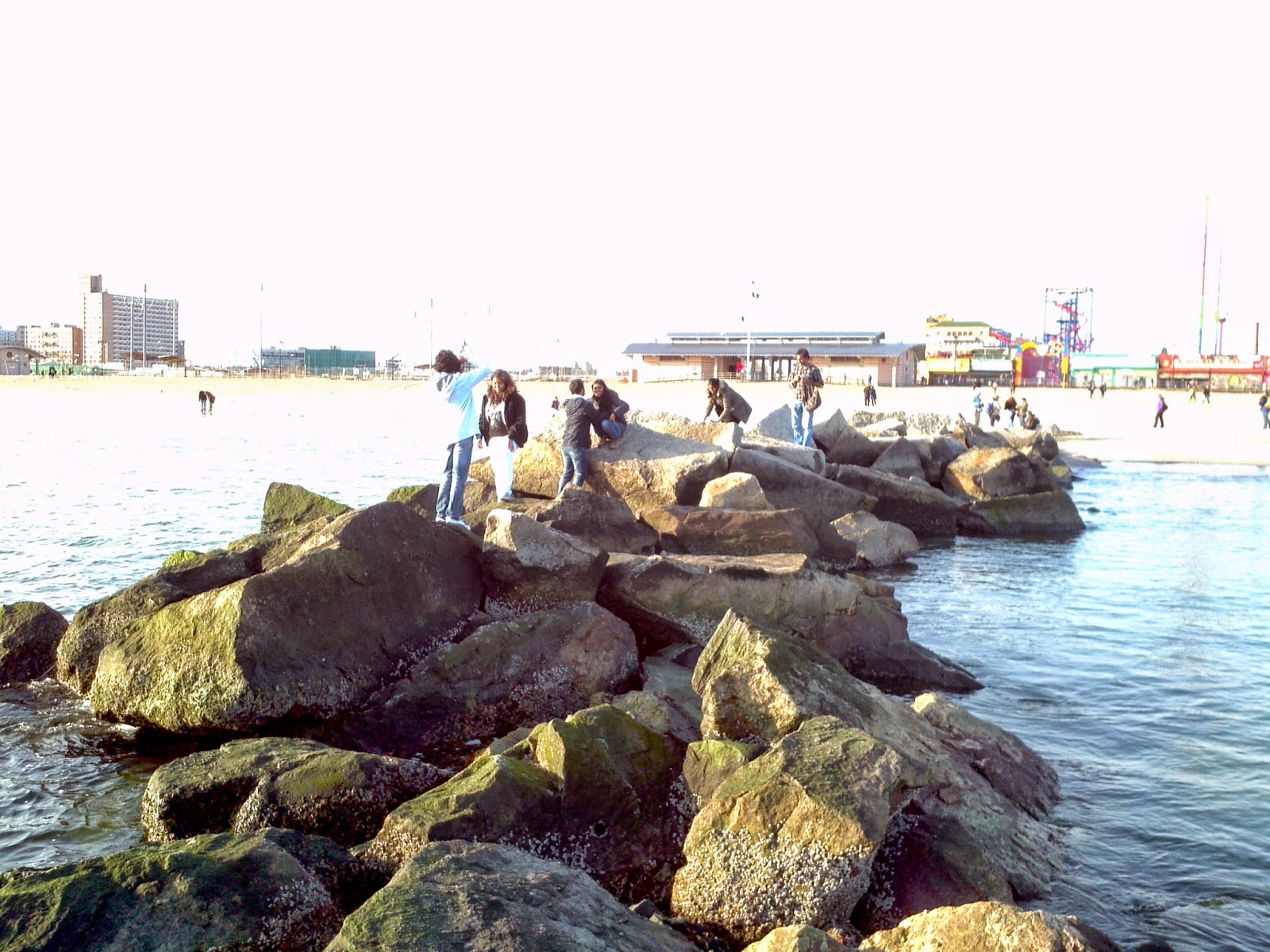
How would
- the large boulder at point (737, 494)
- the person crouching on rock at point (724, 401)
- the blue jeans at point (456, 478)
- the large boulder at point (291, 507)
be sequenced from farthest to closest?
the person crouching on rock at point (724, 401) → the large boulder at point (737, 494) → the large boulder at point (291, 507) → the blue jeans at point (456, 478)

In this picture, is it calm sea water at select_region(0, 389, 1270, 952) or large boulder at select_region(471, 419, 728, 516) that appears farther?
large boulder at select_region(471, 419, 728, 516)

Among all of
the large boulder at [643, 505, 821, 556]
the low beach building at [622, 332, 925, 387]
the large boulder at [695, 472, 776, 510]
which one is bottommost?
the large boulder at [643, 505, 821, 556]

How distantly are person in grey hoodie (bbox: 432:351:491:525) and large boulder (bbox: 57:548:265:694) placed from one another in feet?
7.72

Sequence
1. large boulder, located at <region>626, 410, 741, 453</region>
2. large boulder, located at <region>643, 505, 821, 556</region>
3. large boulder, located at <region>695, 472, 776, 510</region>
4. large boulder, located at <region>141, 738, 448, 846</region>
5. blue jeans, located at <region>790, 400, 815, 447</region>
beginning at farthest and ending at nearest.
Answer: blue jeans, located at <region>790, 400, 815, 447</region>
large boulder, located at <region>626, 410, 741, 453</region>
large boulder, located at <region>695, 472, 776, 510</region>
large boulder, located at <region>643, 505, 821, 556</region>
large boulder, located at <region>141, 738, 448, 846</region>

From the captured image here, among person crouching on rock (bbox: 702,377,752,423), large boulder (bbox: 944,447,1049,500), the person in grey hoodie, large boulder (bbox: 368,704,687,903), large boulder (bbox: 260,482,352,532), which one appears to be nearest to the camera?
large boulder (bbox: 368,704,687,903)

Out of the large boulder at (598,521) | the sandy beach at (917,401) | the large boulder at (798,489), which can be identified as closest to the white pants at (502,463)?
Answer: the large boulder at (598,521)

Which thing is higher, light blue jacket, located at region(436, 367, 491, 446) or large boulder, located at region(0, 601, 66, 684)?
light blue jacket, located at region(436, 367, 491, 446)

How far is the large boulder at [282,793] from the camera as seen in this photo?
232 inches

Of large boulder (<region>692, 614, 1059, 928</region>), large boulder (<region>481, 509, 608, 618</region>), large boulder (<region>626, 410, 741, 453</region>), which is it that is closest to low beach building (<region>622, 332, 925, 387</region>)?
large boulder (<region>626, 410, 741, 453</region>)

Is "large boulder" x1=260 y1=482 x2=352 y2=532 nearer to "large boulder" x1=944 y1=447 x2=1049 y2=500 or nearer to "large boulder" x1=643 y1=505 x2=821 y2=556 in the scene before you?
"large boulder" x1=643 y1=505 x2=821 y2=556

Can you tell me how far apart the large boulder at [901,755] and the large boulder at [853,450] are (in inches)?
578

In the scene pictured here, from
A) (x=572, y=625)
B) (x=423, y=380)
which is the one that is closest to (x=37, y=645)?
(x=572, y=625)

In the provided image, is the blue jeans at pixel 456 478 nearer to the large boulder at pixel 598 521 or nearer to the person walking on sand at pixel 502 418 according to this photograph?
the large boulder at pixel 598 521

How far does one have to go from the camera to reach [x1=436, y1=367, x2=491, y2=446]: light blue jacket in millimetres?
11320
